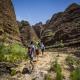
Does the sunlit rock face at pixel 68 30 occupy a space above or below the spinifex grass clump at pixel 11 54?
above

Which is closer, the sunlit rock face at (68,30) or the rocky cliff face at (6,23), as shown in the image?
the rocky cliff face at (6,23)

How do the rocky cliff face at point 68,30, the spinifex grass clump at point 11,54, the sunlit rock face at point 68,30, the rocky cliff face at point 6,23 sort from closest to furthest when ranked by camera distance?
the spinifex grass clump at point 11,54, the rocky cliff face at point 6,23, the rocky cliff face at point 68,30, the sunlit rock face at point 68,30

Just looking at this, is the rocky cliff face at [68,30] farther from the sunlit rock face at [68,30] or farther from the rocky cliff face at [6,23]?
the rocky cliff face at [6,23]

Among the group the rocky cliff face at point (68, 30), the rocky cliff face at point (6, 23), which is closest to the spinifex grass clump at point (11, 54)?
the rocky cliff face at point (6, 23)

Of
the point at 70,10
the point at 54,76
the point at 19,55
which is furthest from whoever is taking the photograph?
the point at 70,10

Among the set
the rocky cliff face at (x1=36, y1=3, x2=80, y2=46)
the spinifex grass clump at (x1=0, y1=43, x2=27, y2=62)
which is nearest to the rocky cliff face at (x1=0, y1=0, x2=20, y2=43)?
the spinifex grass clump at (x1=0, y1=43, x2=27, y2=62)

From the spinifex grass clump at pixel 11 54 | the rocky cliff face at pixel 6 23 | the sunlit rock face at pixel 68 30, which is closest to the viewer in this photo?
the spinifex grass clump at pixel 11 54

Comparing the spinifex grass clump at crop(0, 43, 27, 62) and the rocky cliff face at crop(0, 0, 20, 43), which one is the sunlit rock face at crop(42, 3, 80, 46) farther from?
the spinifex grass clump at crop(0, 43, 27, 62)

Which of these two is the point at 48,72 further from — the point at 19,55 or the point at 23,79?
the point at 19,55

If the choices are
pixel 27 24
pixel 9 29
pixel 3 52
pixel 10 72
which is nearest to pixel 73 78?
pixel 10 72

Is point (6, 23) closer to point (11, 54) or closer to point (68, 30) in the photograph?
point (11, 54)

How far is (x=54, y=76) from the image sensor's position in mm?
14984

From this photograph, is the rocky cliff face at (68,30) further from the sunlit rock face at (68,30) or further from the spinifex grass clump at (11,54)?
the spinifex grass clump at (11,54)

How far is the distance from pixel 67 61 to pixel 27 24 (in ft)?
211
